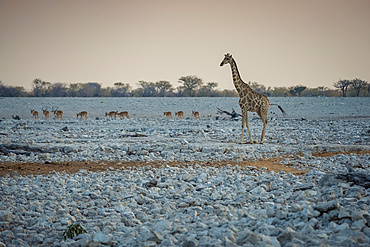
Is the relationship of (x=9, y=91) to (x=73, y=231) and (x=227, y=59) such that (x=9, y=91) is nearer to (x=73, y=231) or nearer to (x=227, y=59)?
(x=227, y=59)

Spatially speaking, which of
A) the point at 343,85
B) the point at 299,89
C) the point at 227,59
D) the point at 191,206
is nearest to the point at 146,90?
the point at 299,89

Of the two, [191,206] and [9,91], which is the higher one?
[9,91]

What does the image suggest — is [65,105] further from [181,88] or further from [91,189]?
[91,189]

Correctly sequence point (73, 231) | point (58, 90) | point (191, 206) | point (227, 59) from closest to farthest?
point (73, 231) → point (191, 206) → point (227, 59) → point (58, 90)

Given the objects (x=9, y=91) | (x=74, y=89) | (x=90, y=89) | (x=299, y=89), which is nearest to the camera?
(x=9, y=91)

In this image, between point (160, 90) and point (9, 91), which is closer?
point (9, 91)

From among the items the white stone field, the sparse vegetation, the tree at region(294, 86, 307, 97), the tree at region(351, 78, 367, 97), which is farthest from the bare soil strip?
the tree at region(351, 78, 367, 97)

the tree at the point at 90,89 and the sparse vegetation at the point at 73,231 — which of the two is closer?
the sparse vegetation at the point at 73,231

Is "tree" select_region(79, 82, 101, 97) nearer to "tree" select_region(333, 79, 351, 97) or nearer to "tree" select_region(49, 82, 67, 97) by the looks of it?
"tree" select_region(49, 82, 67, 97)


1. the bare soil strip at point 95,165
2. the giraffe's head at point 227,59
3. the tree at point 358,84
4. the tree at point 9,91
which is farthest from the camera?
the tree at point 358,84

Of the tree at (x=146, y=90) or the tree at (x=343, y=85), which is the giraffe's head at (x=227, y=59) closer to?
the tree at (x=146, y=90)

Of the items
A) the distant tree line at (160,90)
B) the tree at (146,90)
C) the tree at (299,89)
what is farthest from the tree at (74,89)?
the tree at (299,89)

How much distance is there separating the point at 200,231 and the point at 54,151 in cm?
702

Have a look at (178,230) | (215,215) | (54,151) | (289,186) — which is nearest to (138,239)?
(178,230)
